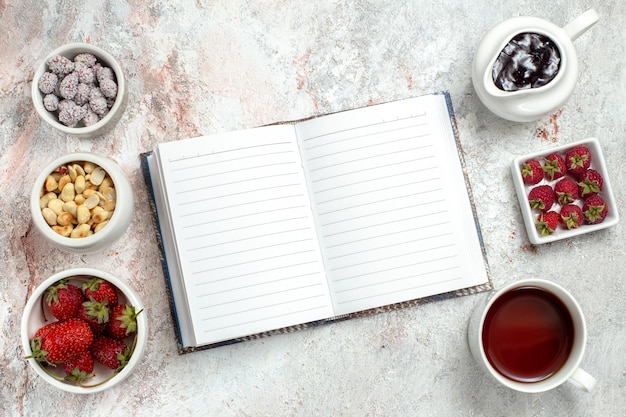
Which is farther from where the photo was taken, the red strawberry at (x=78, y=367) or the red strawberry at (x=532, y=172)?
the red strawberry at (x=532, y=172)

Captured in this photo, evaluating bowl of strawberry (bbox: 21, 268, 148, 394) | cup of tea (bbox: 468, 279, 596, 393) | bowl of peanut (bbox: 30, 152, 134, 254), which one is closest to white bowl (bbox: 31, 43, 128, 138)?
bowl of peanut (bbox: 30, 152, 134, 254)

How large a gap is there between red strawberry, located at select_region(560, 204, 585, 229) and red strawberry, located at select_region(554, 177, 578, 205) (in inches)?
0.4

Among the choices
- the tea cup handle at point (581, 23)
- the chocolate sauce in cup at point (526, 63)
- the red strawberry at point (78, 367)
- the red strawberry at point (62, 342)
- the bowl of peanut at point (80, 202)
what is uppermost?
the tea cup handle at point (581, 23)

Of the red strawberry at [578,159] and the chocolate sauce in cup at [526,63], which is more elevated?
the chocolate sauce in cup at [526,63]

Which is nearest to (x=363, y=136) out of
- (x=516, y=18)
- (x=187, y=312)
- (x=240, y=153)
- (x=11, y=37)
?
(x=240, y=153)

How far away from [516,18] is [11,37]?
883 millimetres

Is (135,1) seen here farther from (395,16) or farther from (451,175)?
(451,175)

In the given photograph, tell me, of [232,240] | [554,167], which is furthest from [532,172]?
[232,240]

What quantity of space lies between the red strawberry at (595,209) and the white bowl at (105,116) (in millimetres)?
818

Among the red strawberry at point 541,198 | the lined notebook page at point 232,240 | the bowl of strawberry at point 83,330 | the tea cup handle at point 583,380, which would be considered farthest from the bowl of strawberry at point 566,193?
the bowl of strawberry at point 83,330

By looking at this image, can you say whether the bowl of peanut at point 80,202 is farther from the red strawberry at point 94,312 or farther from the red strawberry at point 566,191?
the red strawberry at point 566,191

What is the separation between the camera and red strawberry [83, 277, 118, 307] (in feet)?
3.44

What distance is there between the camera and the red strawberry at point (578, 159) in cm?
113

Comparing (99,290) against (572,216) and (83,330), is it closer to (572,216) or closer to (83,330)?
(83,330)
